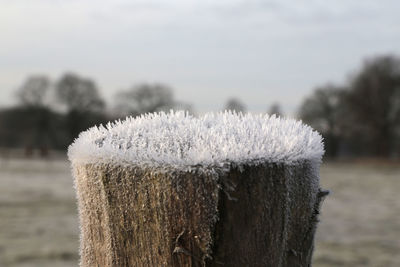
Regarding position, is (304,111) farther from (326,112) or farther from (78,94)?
(78,94)

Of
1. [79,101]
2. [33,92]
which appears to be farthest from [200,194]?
[33,92]

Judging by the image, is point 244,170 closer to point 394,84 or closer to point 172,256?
point 172,256

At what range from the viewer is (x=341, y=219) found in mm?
13641

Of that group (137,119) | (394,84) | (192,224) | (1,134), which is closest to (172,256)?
(192,224)

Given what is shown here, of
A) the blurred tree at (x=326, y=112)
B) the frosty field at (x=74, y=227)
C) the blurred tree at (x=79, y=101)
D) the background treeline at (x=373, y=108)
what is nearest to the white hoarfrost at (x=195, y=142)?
the frosty field at (x=74, y=227)

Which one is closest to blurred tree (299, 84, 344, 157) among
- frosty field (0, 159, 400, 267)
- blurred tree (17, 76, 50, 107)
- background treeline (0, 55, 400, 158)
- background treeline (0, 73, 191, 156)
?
background treeline (0, 55, 400, 158)

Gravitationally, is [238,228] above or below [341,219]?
above

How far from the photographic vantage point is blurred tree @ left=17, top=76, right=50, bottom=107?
52.4 meters

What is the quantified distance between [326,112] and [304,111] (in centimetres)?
233

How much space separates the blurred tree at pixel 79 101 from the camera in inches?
1997

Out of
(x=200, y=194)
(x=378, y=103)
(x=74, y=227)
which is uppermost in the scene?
(x=378, y=103)

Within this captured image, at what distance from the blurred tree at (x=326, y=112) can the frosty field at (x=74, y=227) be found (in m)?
27.2

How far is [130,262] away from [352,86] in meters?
44.4

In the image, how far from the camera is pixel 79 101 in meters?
52.3
